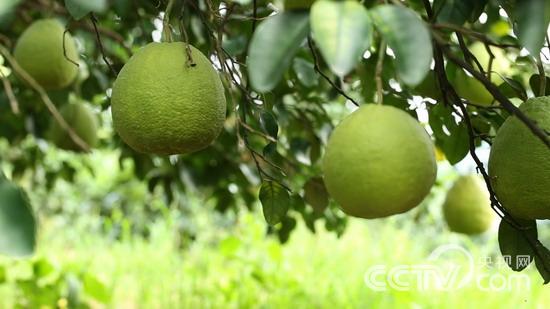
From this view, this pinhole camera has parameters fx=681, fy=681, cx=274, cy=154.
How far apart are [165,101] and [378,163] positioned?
268 mm

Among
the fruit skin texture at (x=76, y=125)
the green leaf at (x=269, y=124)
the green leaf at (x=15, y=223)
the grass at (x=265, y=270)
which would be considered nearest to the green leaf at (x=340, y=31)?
the green leaf at (x=15, y=223)

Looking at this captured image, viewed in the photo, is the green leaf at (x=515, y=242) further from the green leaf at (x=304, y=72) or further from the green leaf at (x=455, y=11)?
the green leaf at (x=304, y=72)

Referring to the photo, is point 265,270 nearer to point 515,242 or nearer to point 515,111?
point 515,242

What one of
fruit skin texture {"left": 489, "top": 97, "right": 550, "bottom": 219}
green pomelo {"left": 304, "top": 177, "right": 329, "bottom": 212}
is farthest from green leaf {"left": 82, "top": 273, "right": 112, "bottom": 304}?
fruit skin texture {"left": 489, "top": 97, "right": 550, "bottom": 219}

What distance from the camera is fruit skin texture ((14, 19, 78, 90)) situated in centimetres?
144

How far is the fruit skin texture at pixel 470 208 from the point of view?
1712mm

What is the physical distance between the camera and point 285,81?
1.57m

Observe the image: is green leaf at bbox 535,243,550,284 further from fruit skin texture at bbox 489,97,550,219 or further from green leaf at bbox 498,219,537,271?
fruit skin texture at bbox 489,97,550,219

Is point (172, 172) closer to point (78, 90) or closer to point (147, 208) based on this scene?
point (78, 90)

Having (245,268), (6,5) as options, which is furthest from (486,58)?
(245,268)

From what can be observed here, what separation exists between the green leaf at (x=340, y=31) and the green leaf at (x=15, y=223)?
0.81 ft

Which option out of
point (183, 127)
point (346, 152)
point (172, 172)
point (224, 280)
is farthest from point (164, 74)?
point (224, 280)

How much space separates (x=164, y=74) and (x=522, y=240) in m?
0.55

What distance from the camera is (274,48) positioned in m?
0.53
